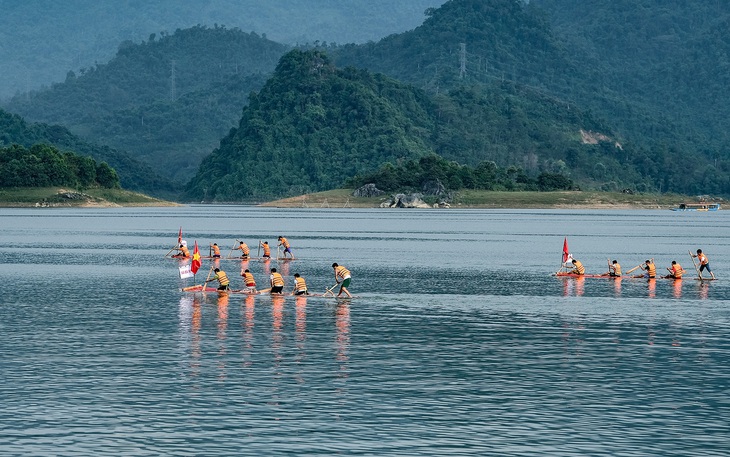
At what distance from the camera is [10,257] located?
116250 mm

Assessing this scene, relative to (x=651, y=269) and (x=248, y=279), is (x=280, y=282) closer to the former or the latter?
(x=248, y=279)

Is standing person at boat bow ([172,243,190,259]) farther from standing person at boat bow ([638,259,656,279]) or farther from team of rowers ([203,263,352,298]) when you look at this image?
standing person at boat bow ([638,259,656,279])

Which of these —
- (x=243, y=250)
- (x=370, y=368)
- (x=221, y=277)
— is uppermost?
(x=243, y=250)

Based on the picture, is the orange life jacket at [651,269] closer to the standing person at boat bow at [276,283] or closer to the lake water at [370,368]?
the lake water at [370,368]

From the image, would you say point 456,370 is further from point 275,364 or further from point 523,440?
point 523,440

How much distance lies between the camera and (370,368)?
4666 cm

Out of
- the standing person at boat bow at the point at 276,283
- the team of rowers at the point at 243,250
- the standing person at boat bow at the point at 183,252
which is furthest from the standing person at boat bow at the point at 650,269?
the standing person at boat bow at the point at 183,252

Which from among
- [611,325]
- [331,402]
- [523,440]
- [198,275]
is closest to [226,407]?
[331,402]

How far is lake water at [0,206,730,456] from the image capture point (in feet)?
113

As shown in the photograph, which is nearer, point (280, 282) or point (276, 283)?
point (276, 283)

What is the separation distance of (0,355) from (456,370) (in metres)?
21.0

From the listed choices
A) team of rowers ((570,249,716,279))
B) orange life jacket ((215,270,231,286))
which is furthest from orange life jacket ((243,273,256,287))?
team of rowers ((570,249,716,279))

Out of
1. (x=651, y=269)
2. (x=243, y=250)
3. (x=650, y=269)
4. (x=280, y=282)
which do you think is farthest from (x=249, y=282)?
(x=243, y=250)

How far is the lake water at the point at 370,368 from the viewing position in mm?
34469
